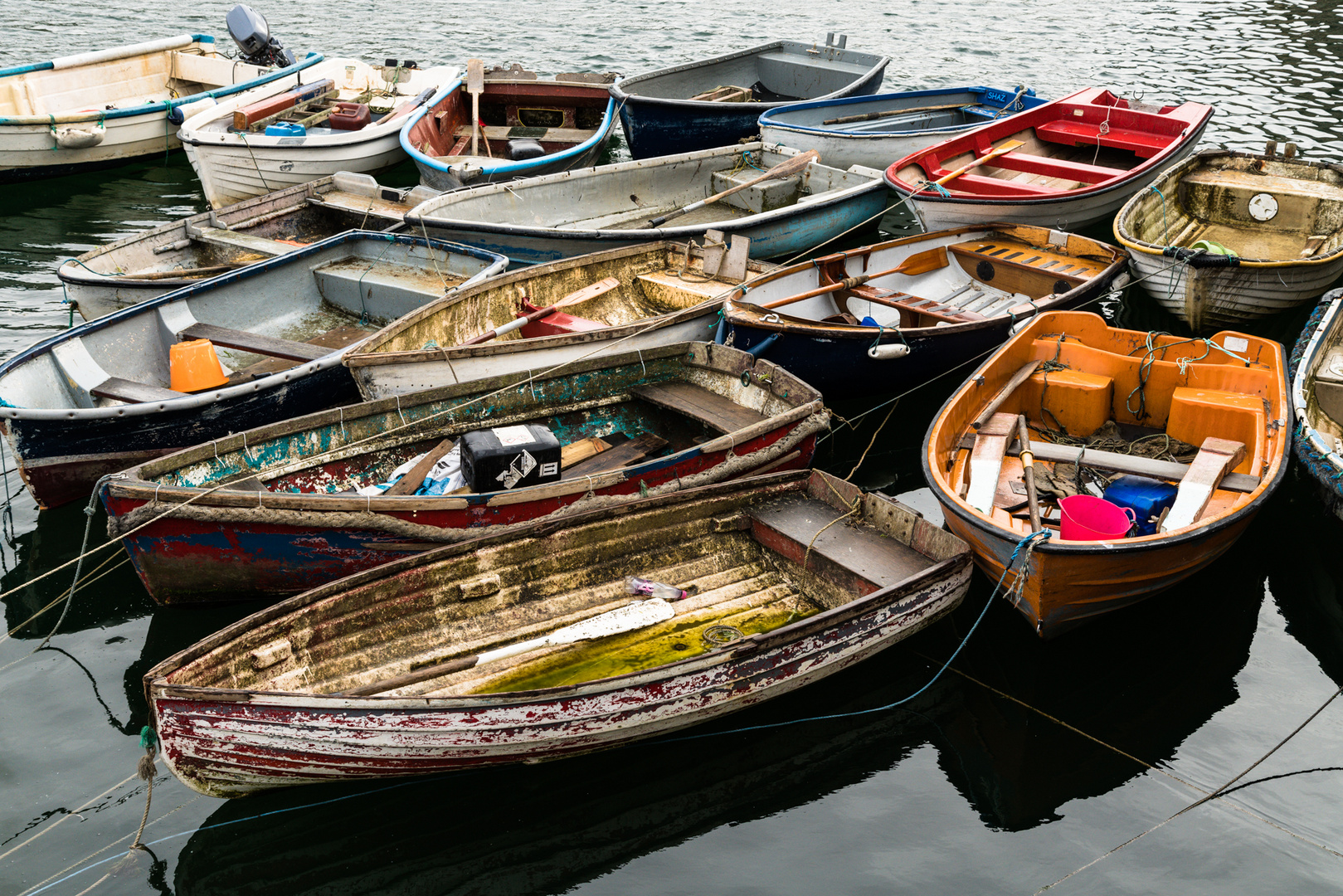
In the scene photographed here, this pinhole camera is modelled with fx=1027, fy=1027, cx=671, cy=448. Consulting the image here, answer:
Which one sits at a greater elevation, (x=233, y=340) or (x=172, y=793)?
(x=233, y=340)

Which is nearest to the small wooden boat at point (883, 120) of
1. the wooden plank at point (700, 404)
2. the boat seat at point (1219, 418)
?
the wooden plank at point (700, 404)

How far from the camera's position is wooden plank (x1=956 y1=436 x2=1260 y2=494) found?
7600 millimetres

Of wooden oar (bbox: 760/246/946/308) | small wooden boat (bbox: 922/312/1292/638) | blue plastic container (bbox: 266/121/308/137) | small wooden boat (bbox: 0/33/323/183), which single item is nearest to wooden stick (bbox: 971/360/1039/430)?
small wooden boat (bbox: 922/312/1292/638)

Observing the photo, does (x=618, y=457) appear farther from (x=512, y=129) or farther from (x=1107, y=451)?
(x=512, y=129)

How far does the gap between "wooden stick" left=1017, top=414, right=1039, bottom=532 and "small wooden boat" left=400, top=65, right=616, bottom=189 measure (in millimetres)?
7281

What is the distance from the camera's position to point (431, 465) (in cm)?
781

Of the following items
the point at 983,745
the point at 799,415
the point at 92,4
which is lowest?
the point at 983,745

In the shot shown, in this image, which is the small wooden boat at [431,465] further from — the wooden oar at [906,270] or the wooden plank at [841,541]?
the wooden oar at [906,270]

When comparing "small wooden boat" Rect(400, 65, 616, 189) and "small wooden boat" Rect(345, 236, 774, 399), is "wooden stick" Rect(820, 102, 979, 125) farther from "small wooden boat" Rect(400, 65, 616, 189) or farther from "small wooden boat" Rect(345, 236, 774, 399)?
"small wooden boat" Rect(345, 236, 774, 399)

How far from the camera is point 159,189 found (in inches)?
636

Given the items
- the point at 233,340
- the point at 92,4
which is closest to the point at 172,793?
the point at 233,340

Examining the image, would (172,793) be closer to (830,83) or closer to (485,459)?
(485,459)

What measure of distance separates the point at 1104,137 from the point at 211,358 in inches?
450

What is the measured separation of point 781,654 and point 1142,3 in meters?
30.0
